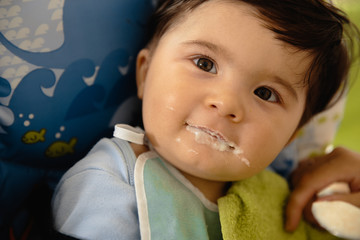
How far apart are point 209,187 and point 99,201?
0.93 ft

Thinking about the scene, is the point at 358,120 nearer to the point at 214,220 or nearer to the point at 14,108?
the point at 214,220

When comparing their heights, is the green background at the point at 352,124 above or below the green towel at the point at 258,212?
below

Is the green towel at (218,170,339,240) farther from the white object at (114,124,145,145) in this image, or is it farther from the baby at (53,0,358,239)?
the white object at (114,124,145,145)

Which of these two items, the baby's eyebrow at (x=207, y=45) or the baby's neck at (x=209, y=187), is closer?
the baby's eyebrow at (x=207, y=45)

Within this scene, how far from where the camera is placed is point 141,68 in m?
0.91

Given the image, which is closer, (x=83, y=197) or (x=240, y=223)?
(x=83, y=197)

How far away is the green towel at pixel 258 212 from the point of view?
79 cm

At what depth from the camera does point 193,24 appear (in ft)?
2.51

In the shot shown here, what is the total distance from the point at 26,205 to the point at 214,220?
44 centimetres

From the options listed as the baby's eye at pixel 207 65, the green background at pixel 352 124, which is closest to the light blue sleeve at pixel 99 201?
the baby's eye at pixel 207 65

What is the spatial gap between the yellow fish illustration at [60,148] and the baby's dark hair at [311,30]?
322mm

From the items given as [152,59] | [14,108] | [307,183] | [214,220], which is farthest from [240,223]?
[14,108]

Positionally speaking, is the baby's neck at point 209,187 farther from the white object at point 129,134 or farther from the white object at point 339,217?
the white object at point 339,217

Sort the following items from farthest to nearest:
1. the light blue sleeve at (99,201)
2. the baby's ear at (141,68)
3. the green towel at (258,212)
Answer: the baby's ear at (141,68), the green towel at (258,212), the light blue sleeve at (99,201)
